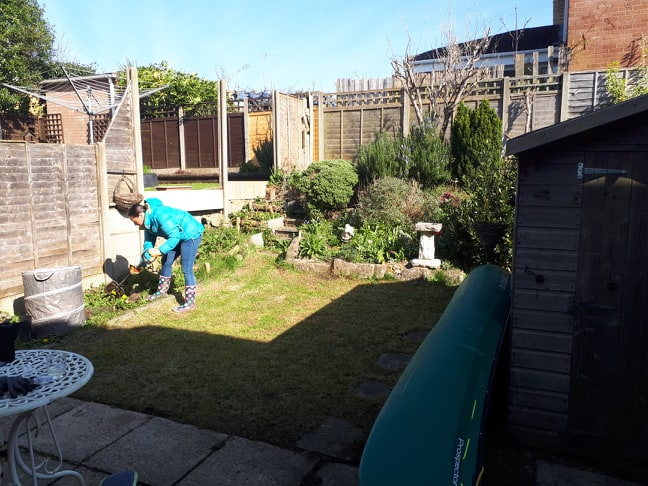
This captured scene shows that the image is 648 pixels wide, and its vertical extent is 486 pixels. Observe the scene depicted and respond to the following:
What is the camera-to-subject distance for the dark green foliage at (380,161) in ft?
39.1

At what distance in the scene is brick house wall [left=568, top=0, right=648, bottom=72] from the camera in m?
15.5

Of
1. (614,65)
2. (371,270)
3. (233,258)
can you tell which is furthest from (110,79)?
(614,65)

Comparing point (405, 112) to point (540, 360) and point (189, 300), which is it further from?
point (540, 360)

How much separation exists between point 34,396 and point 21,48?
20.4 metres

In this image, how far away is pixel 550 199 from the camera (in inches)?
138

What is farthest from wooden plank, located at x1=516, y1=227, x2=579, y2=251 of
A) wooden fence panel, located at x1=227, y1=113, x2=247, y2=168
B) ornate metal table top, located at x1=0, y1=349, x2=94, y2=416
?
wooden fence panel, located at x1=227, y1=113, x2=247, y2=168

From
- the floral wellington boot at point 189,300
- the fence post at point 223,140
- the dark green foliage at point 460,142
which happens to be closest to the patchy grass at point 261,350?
the floral wellington boot at point 189,300

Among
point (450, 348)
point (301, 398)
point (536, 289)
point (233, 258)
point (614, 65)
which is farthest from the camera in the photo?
point (614, 65)

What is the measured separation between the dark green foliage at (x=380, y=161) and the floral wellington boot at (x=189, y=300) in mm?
5837

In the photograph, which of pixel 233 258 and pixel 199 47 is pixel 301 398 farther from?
pixel 199 47

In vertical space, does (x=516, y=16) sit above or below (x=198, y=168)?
above

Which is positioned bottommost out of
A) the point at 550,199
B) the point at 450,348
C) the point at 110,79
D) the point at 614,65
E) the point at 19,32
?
the point at 450,348

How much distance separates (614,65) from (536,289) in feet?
48.7

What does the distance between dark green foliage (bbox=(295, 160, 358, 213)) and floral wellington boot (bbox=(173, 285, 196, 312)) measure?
191 inches
